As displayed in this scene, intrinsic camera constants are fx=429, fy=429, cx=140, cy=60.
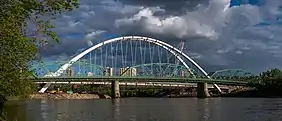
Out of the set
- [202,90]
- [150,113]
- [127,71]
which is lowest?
[150,113]

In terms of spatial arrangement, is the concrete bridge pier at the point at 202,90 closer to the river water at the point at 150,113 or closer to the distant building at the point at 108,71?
the distant building at the point at 108,71

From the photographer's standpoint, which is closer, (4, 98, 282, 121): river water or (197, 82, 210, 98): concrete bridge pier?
(4, 98, 282, 121): river water

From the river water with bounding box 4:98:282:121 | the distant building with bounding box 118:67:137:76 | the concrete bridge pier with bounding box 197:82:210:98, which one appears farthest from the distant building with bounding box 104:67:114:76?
the river water with bounding box 4:98:282:121

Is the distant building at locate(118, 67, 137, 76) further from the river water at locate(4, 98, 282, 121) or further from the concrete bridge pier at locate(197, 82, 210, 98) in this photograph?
the river water at locate(4, 98, 282, 121)

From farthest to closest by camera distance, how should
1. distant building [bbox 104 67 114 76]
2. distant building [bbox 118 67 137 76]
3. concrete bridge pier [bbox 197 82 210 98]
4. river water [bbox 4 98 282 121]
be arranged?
1. distant building [bbox 118 67 137 76]
2. distant building [bbox 104 67 114 76]
3. concrete bridge pier [bbox 197 82 210 98]
4. river water [bbox 4 98 282 121]

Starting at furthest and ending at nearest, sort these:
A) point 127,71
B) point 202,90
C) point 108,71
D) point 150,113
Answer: point 127,71
point 108,71
point 202,90
point 150,113

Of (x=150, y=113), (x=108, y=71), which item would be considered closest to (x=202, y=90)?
(x=108, y=71)

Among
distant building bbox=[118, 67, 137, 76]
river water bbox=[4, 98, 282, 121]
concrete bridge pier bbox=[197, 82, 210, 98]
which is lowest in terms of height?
river water bbox=[4, 98, 282, 121]

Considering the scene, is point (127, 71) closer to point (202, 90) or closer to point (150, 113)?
point (202, 90)

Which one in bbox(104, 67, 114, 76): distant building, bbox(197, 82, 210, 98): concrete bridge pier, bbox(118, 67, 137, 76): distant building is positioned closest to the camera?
bbox(197, 82, 210, 98): concrete bridge pier

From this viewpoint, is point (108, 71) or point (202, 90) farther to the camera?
point (108, 71)

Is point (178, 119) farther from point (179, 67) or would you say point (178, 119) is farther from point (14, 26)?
point (179, 67)

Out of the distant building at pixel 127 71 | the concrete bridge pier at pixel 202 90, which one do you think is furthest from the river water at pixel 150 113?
the distant building at pixel 127 71

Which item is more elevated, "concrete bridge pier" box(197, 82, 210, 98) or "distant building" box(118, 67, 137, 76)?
"distant building" box(118, 67, 137, 76)
